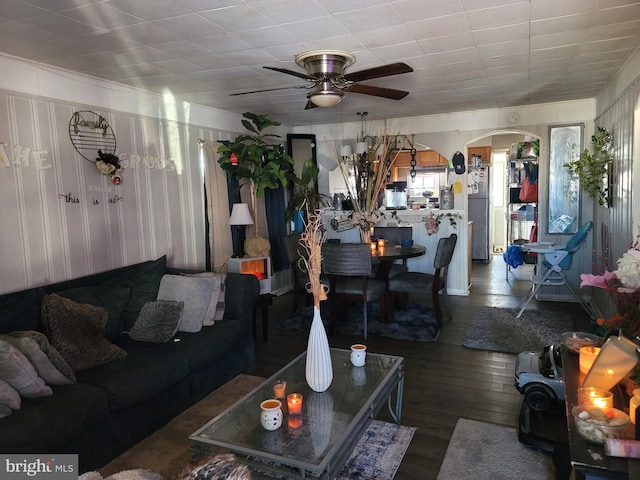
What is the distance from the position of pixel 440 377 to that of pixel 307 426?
170 cm

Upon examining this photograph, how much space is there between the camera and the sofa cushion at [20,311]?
8.52 feet

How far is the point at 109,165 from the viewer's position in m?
3.65

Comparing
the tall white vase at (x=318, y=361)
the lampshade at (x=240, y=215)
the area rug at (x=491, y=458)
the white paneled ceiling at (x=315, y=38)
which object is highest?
the white paneled ceiling at (x=315, y=38)

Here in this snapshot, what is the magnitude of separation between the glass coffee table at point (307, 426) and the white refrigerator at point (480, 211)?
20.2 feet

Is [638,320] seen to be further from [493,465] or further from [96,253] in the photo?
[96,253]

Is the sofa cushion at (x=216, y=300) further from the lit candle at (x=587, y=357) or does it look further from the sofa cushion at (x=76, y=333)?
the lit candle at (x=587, y=357)

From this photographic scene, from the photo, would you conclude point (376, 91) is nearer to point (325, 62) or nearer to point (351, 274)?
point (325, 62)

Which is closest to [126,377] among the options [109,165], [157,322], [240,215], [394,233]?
[157,322]

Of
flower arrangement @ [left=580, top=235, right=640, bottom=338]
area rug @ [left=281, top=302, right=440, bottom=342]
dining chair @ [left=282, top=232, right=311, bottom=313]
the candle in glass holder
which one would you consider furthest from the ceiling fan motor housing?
area rug @ [left=281, top=302, right=440, bottom=342]

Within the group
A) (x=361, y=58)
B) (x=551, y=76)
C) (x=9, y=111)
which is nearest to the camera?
(x=9, y=111)

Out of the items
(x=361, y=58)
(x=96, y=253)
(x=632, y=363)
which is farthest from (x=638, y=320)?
(x=96, y=253)

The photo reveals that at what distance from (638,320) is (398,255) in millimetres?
2603

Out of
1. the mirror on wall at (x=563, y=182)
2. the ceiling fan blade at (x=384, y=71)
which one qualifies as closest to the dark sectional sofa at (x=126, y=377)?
the ceiling fan blade at (x=384, y=71)

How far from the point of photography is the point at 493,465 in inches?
92.7
